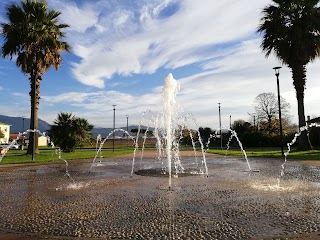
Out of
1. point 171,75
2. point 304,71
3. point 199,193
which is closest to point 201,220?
→ point 199,193

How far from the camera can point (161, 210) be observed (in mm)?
6223

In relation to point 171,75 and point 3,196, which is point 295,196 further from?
point 171,75

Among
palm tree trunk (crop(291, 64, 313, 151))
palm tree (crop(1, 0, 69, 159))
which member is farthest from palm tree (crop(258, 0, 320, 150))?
palm tree (crop(1, 0, 69, 159))

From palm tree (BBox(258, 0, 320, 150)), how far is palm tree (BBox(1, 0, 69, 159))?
62.4ft

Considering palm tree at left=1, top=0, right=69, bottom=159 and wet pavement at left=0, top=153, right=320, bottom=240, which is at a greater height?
palm tree at left=1, top=0, right=69, bottom=159

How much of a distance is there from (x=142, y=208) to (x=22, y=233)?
93.0 inches

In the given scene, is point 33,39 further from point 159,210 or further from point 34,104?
point 159,210

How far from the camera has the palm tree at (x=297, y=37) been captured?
2644 centimetres

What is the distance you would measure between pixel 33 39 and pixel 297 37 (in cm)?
2175

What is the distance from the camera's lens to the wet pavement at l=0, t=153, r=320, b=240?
482cm

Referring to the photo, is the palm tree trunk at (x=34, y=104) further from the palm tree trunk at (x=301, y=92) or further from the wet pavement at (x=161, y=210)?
the palm tree trunk at (x=301, y=92)

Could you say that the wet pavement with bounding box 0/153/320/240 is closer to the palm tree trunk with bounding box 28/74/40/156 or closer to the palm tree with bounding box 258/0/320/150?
the palm tree trunk with bounding box 28/74/40/156

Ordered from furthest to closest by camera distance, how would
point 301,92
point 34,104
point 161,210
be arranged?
point 301,92 → point 34,104 → point 161,210

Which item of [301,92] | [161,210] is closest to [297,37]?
[301,92]
